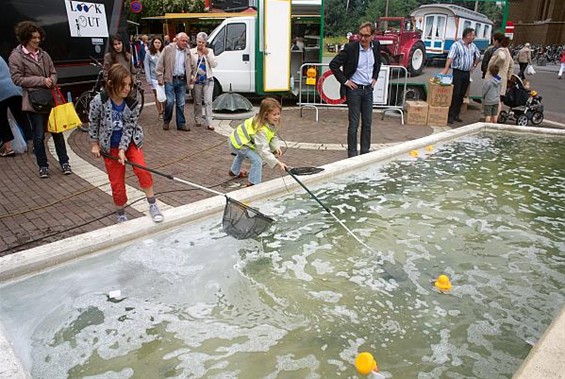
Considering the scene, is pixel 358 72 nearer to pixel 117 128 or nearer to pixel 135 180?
pixel 135 180

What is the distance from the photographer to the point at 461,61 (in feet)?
32.3

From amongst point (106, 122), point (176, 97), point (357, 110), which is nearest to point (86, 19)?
point (176, 97)

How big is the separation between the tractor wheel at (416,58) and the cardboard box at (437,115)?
73.3 inches

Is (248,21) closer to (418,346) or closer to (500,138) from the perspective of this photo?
(500,138)

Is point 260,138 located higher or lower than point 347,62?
lower

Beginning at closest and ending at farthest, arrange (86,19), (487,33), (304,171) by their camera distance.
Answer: (304,171) < (86,19) < (487,33)

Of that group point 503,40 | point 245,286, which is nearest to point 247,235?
point 245,286

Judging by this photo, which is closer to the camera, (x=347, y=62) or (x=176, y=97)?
(x=347, y=62)

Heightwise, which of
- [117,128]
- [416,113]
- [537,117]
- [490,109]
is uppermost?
[117,128]

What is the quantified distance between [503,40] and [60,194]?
29.9 feet

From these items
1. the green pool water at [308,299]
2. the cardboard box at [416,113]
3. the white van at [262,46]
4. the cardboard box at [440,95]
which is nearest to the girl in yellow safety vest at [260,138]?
the green pool water at [308,299]

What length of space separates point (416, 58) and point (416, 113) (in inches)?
82.9

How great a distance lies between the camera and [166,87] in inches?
344

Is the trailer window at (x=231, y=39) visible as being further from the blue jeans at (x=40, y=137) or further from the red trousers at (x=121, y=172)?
the red trousers at (x=121, y=172)
